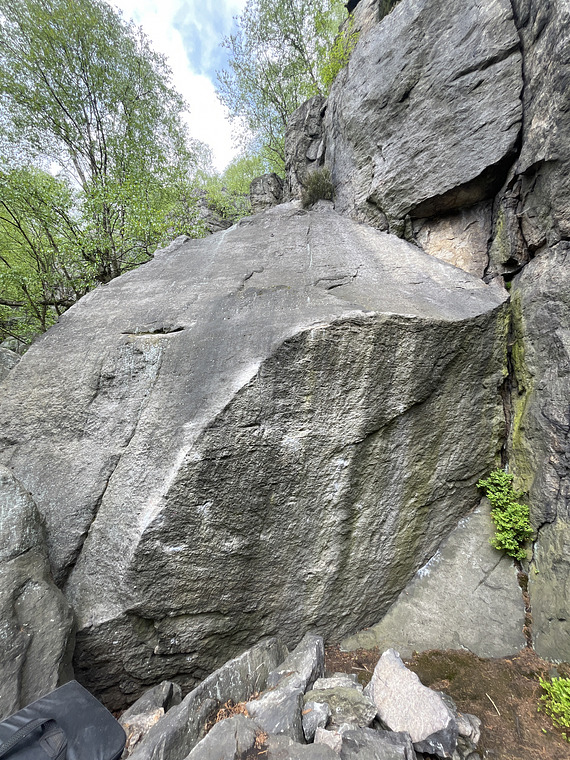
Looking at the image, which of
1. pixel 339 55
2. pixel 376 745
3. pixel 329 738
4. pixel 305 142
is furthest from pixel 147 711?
pixel 339 55

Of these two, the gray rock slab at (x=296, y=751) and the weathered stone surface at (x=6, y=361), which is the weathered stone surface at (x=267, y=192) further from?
the gray rock slab at (x=296, y=751)

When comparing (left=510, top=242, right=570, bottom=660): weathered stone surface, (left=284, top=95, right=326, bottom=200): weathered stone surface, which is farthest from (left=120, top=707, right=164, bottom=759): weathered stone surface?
(left=284, top=95, right=326, bottom=200): weathered stone surface

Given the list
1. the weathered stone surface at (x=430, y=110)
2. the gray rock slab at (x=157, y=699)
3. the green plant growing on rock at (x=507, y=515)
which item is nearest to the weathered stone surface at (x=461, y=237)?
the weathered stone surface at (x=430, y=110)

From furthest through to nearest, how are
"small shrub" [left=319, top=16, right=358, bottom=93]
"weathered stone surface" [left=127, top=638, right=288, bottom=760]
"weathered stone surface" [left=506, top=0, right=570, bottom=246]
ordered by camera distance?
"small shrub" [left=319, top=16, right=358, bottom=93]
"weathered stone surface" [left=506, top=0, right=570, bottom=246]
"weathered stone surface" [left=127, top=638, right=288, bottom=760]

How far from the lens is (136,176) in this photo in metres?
12.8

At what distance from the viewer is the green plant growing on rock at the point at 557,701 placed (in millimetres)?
3242

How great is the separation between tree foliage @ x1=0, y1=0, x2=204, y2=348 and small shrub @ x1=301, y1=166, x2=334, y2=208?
486cm

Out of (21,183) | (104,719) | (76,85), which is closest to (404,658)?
(104,719)

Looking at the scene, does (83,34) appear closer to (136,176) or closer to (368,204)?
(136,176)

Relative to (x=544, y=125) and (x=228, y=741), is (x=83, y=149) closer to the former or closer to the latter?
(x=544, y=125)

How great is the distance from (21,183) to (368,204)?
9.31 meters

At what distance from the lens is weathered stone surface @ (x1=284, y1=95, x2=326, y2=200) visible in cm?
1063

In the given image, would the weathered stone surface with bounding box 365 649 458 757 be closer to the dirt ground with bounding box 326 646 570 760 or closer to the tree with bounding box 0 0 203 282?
the dirt ground with bounding box 326 646 570 760

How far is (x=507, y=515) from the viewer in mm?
4859
